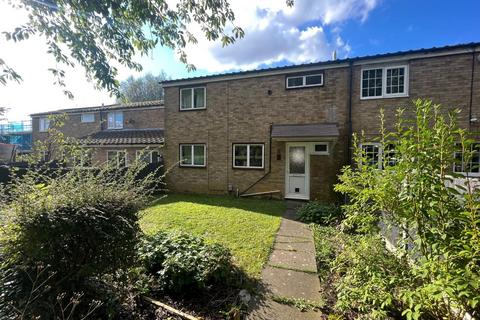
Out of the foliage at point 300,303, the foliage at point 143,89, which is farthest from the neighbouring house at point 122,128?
the foliage at point 143,89

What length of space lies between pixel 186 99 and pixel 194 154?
3.02 metres

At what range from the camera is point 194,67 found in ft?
15.7

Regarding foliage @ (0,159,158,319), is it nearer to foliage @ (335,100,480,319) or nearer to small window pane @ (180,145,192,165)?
foliage @ (335,100,480,319)

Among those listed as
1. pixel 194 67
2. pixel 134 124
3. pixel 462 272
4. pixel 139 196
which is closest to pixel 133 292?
pixel 139 196

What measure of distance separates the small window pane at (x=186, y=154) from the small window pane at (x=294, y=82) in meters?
5.99

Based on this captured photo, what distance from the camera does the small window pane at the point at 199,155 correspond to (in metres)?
12.3

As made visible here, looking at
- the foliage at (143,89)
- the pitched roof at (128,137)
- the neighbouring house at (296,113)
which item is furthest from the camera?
the foliage at (143,89)

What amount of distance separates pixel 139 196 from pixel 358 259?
2.89 meters

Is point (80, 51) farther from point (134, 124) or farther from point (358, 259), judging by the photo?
point (134, 124)

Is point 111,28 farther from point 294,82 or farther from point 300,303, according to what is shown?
point 294,82

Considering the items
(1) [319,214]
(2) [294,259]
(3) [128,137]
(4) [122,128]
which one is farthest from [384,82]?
(4) [122,128]

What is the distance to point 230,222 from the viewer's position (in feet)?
23.0

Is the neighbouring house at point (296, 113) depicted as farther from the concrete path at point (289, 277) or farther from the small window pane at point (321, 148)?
the concrete path at point (289, 277)

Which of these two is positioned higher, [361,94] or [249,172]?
[361,94]
